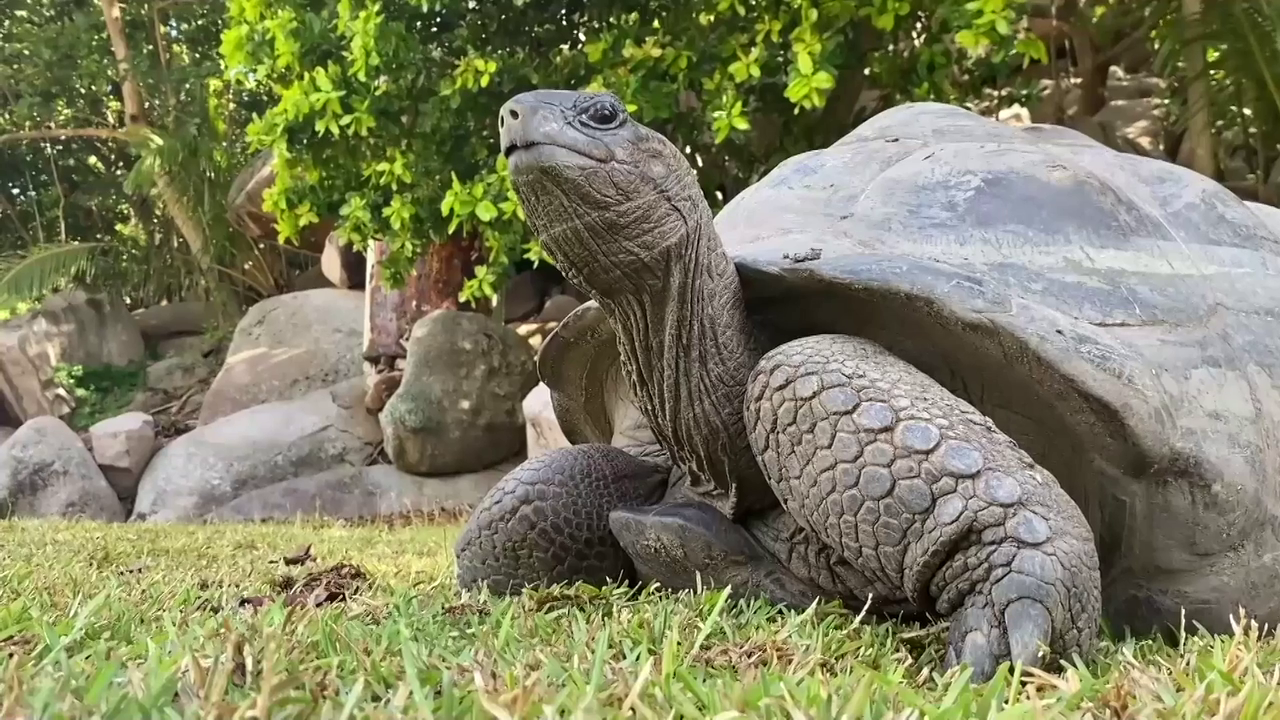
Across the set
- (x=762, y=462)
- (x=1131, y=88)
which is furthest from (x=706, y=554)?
(x=1131, y=88)

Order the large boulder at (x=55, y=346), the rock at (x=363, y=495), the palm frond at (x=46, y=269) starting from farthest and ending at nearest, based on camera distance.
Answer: the large boulder at (x=55, y=346) → the palm frond at (x=46, y=269) → the rock at (x=363, y=495)

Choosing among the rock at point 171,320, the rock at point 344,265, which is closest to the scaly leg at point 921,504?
the rock at point 344,265

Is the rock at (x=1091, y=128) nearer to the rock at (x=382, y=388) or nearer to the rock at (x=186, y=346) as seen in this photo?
the rock at (x=382, y=388)

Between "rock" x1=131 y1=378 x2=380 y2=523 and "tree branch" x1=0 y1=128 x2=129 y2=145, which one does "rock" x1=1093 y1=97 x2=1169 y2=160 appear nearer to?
"rock" x1=131 y1=378 x2=380 y2=523

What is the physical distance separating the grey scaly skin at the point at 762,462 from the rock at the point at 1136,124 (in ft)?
16.5

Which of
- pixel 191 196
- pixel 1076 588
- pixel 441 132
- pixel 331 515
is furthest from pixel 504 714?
pixel 191 196

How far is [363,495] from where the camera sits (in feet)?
22.1

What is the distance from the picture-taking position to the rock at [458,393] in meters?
6.31

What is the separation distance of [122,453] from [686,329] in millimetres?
7252

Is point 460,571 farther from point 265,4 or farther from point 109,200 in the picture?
point 109,200

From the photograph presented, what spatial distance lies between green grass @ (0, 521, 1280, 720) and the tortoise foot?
0.30 feet

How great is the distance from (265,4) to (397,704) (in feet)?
15.7

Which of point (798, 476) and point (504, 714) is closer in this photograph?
point (504, 714)

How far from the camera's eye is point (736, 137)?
14.2ft
